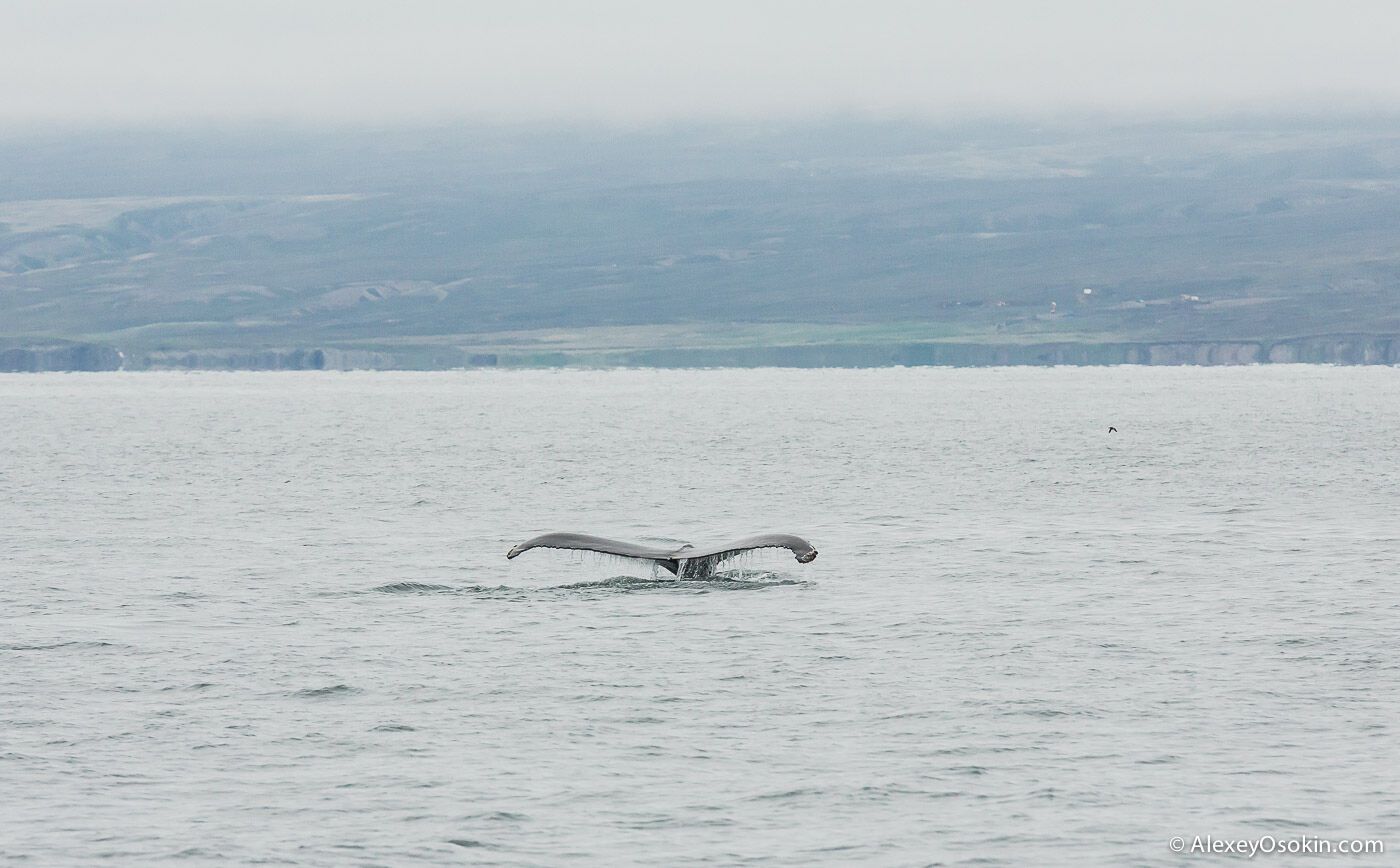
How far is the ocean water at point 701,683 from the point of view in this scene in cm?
Result: 1839

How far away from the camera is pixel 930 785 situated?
65.2ft

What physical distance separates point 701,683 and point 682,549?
10548mm

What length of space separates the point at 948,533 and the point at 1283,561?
32.5ft

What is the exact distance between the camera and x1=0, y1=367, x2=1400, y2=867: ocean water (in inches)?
724

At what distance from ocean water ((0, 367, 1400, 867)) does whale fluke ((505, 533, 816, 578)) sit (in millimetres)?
572

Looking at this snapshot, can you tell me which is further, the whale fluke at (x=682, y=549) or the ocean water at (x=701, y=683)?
the whale fluke at (x=682, y=549)

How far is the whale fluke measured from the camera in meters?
33.3

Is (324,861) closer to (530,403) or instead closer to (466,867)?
(466,867)

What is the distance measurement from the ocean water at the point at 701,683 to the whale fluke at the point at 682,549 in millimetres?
572

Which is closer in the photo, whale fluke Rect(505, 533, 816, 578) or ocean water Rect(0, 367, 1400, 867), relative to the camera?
ocean water Rect(0, 367, 1400, 867)

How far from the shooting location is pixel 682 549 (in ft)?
117

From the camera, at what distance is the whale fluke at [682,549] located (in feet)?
109

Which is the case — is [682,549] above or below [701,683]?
above

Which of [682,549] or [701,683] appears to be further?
[682,549]
